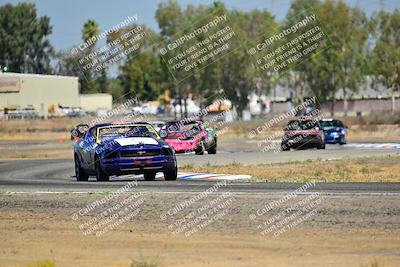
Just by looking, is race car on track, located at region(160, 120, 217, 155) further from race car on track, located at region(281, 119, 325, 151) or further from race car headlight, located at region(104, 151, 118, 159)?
race car headlight, located at region(104, 151, 118, 159)

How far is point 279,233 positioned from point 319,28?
73.3 meters

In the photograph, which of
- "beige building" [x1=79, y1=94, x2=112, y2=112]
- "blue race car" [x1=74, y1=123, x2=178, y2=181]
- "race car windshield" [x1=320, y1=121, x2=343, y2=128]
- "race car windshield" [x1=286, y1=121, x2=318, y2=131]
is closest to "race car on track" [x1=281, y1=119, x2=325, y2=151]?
"race car windshield" [x1=286, y1=121, x2=318, y2=131]

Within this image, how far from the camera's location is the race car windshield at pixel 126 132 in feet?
74.2

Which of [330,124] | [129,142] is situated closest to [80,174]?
[129,142]

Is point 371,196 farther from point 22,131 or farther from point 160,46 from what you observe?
point 160,46

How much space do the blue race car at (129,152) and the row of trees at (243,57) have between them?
59038 millimetres

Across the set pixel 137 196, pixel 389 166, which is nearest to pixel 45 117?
pixel 389 166

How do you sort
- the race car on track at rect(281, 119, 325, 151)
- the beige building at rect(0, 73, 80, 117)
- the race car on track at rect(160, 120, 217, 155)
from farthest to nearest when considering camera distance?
the beige building at rect(0, 73, 80, 117), the race car on track at rect(281, 119, 325, 151), the race car on track at rect(160, 120, 217, 155)

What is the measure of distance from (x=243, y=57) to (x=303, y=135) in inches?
2061

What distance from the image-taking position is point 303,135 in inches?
1629

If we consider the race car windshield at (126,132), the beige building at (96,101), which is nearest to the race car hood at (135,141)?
the race car windshield at (126,132)

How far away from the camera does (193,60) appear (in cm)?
9175

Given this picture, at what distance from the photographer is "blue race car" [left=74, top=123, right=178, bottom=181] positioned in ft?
71.1
